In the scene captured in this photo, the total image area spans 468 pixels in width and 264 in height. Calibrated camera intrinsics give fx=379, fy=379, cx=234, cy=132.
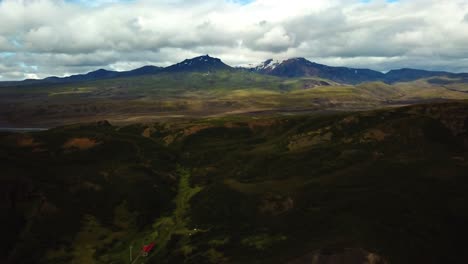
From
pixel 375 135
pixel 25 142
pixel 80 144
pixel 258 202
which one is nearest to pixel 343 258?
pixel 258 202

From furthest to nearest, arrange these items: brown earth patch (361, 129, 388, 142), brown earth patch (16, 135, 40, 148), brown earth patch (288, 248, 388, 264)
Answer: brown earth patch (16, 135, 40, 148)
brown earth patch (361, 129, 388, 142)
brown earth patch (288, 248, 388, 264)

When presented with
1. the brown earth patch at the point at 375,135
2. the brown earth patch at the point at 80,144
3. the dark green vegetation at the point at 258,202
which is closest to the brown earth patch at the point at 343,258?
the dark green vegetation at the point at 258,202

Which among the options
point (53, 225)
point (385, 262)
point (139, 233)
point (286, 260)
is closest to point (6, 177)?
point (53, 225)

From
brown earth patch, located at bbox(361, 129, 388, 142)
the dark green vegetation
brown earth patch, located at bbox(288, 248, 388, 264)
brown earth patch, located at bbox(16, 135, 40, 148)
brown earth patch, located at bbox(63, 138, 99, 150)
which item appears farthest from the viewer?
brown earth patch, located at bbox(63, 138, 99, 150)

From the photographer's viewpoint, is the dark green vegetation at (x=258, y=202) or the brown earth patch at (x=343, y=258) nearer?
the brown earth patch at (x=343, y=258)

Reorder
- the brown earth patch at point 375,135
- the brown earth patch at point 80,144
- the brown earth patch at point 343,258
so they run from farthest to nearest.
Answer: the brown earth patch at point 80,144, the brown earth patch at point 375,135, the brown earth patch at point 343,258

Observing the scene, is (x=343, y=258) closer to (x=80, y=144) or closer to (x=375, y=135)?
(x=375, y=135)

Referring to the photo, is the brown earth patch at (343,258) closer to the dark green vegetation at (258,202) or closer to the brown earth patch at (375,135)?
the dark green vegetation at (258,202)

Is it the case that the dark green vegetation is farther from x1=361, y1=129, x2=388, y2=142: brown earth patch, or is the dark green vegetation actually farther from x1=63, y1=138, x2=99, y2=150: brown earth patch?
x1=63, y1=138, x2=99, y2=150: brown earth patch

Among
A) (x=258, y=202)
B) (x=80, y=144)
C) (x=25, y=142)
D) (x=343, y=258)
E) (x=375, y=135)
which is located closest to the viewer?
(x=343, y=258)

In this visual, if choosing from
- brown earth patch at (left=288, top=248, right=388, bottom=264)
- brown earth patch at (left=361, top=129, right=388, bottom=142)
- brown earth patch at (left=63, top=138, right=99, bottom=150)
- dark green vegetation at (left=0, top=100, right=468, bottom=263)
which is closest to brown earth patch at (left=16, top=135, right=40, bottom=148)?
dark green vegetation at (left=0, top=100, right=468, bottom=263)
